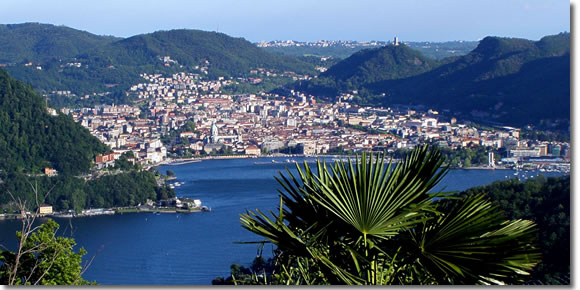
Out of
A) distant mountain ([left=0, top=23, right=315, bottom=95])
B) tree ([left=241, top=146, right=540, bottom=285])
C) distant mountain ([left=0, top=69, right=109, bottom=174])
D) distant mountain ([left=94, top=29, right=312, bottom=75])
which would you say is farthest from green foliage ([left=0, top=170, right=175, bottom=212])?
distant mountain ([left=94, top=29, right=312, bottom=75])

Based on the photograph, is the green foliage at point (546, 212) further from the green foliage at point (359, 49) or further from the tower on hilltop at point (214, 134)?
the green foliage at point (359, 49)

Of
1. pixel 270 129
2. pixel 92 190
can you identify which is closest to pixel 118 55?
pixel 270 129

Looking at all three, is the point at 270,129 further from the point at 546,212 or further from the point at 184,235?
the point at 546,212

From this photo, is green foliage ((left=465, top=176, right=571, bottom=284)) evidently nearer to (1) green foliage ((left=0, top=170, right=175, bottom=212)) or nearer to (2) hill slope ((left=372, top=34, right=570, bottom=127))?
(1) green foliage ((left=0, top=170, right=175, bottom=212))

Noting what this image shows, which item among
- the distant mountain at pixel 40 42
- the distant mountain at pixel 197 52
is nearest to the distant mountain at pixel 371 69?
the distant mountain at pixel 197 52

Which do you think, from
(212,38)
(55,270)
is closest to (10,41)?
(212,38)

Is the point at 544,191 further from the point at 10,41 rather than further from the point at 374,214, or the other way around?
the point at 10,41
